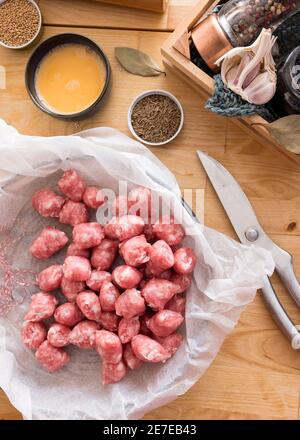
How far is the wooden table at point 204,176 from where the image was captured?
1.12 m

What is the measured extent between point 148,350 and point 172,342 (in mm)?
56

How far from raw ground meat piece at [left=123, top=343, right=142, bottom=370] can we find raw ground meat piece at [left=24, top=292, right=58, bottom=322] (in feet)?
0.50

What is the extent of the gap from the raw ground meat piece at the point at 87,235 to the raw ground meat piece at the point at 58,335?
0.15m

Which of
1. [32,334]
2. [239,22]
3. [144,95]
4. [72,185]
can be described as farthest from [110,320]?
[239,22]

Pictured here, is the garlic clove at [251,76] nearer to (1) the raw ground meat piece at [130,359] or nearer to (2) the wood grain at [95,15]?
(2) the wood grain at [95,15]

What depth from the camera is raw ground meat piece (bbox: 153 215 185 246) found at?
41.5 inches

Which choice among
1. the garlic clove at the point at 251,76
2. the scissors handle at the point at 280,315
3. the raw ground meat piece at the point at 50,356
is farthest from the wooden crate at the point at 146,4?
the raw ground meat piece at the point at 50,356

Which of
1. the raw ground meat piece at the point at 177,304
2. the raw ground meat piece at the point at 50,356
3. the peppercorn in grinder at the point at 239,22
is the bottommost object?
the raw ground meat piece at the point at 50,356

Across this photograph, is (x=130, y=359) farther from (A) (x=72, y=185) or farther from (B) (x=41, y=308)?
(A) (x=72, y=185)

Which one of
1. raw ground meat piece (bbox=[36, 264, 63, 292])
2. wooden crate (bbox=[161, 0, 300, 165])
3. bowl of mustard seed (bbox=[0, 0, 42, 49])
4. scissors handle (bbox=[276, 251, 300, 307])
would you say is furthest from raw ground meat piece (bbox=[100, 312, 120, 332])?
bowl of mustard seed (bbox=[0, 0, 42, 49])

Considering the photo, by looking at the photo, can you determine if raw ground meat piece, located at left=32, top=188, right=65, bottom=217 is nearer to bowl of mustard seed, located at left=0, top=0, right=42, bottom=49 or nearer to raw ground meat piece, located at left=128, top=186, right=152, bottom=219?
raw ground meat piece, located at left=128, top=186, right=152, bottom=219

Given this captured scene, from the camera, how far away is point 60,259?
1.15 m

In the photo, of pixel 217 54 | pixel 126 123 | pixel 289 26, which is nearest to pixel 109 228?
pixel 126 123

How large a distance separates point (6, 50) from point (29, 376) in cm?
63
